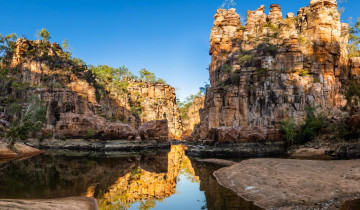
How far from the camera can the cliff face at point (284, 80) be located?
4344 centimetres

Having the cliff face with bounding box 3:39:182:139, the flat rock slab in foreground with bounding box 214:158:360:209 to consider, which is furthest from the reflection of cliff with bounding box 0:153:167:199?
the cliff face with bounding box 3:39:182:139

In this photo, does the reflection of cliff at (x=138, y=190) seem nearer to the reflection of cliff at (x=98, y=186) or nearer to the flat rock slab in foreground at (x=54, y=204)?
the reflection of cliff at (x=98, y=186)

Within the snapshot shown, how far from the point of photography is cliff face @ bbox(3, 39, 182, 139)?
5447cm

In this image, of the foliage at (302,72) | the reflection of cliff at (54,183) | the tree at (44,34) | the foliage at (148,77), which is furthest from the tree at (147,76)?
the reflection of cliff at (54,183)

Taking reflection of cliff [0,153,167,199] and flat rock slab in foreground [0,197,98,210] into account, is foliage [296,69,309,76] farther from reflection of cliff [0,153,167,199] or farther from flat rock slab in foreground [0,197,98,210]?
flat rock slab in foreground [0,197,98,210]

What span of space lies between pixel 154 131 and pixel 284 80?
95.5 ft

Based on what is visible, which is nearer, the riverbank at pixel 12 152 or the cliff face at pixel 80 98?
the riverbank at pixel 12 152

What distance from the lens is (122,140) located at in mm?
51250

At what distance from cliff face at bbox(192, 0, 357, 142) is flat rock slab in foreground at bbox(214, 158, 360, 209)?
1922 centimetres

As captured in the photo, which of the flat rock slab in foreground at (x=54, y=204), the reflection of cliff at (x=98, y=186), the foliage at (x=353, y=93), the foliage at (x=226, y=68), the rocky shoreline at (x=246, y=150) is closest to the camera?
the flat rock slab in foreground at (x=54, y=204)

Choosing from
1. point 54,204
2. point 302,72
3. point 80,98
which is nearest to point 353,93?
point 302,72

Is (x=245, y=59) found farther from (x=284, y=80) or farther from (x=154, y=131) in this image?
(x=154, y=131)

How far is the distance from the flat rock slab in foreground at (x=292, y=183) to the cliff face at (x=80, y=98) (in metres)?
38.2

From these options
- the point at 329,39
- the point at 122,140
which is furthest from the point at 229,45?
the point at 122,140
